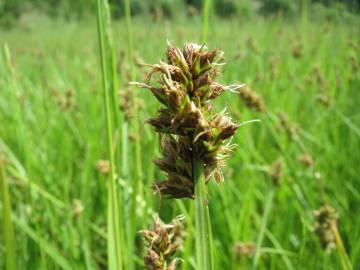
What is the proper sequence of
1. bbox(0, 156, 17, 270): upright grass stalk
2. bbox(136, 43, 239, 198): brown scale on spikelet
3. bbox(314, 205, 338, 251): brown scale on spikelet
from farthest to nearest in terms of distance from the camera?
bbox(314, 205, 338, 251): brown scale on spikelet
bbox(0, 156, 17, 270): upright grass stalk
bbox(136, 43, 239, 198): brown scale on spikelet

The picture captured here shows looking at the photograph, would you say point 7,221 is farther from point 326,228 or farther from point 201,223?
point 326,228

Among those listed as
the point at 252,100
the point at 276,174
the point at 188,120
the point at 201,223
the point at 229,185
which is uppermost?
the point at 188,120

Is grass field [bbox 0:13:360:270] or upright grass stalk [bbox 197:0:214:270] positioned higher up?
upright grass stalk [bbox 197:0:214:270]

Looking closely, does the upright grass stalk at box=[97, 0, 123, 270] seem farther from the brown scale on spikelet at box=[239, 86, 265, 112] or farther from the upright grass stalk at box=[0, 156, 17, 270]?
the brown scale on spikelet at box=[239, 86, 265, 112]

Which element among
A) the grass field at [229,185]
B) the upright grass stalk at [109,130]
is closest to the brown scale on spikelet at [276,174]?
the grass field at [229,185]

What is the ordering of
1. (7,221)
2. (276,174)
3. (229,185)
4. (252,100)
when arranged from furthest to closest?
(229,185), (252,100), (276,174), (7,221)

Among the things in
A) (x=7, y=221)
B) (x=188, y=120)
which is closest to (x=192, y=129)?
(x=188, y=120)

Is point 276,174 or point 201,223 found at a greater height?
point 201,223

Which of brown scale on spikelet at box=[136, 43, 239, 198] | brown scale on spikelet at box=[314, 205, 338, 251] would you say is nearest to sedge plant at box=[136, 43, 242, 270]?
brown scale on spikelet at box=[136, 43, 239, 198]
